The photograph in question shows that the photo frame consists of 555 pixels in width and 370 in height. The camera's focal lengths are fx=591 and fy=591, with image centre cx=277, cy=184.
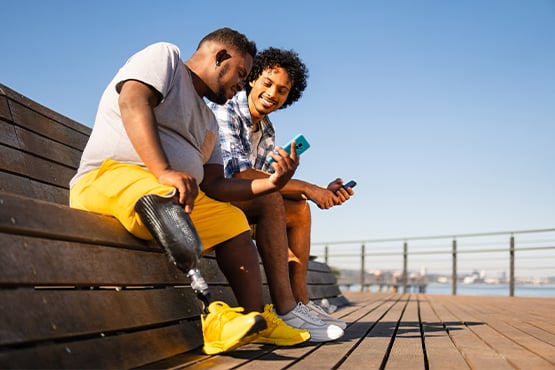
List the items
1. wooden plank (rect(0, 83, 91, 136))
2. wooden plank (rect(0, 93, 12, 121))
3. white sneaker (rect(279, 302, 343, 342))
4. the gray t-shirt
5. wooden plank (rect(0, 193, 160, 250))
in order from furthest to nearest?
wooden plank (rect(0, 83, 91, 136))
wooden plank (rect(0, 93, 12, 121))
white sneaker (rect(279, 302, 343, 342))
the gray t-shirt
wooden plank (rect(0, 193, 160, 250))

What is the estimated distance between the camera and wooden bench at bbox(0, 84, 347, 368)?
3.94 feet

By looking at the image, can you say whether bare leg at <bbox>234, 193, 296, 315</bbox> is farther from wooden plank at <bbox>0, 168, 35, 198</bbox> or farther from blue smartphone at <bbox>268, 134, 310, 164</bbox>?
wooden plank at <bbox>0, 168, 35, 198</bbox>

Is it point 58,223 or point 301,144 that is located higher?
point 301,144

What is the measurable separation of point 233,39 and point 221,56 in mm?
75

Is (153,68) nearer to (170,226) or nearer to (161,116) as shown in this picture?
(161,116)

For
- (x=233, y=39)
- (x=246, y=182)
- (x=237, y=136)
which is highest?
(x=233, y=39)

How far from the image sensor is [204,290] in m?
1.67

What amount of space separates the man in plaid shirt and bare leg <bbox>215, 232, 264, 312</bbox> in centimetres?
27

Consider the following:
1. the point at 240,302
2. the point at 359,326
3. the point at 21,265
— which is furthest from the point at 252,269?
the point at 359,326

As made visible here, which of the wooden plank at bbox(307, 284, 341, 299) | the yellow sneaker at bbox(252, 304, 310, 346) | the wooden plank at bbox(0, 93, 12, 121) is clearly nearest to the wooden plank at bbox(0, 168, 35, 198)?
the wooden plank at bbox(0, 93, 12, 121)

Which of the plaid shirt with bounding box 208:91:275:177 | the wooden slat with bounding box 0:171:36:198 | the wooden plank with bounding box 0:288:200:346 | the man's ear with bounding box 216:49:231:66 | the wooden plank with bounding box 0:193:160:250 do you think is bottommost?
the wooden plank with bounding box 0:288:200:346

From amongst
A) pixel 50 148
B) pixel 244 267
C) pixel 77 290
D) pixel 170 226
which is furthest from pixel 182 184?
pixel 50 148

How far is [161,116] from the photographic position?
6.12 ft

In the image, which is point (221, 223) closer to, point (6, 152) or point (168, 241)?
point (168, 241)
